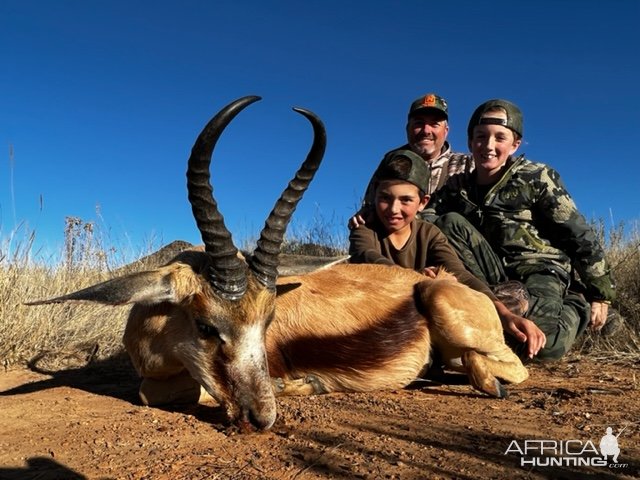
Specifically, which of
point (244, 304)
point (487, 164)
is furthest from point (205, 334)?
point (487, 164)

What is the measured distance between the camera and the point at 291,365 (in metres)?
4.47

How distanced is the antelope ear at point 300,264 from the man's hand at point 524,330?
5.22ft

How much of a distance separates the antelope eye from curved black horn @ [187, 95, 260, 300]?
0.79 ft

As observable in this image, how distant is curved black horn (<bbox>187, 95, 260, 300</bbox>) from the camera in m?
3.63

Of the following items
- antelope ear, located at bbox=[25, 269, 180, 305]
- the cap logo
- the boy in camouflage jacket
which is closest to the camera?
antelope ear, located at bbox=[25, 269, 180, 305]

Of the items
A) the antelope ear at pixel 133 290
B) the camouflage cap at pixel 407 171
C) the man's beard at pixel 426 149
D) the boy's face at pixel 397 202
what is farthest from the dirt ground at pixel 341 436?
the man's beard at pixel 426 149

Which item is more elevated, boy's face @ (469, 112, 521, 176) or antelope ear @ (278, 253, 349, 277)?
boy's face @ (469, 112, 521, 176)

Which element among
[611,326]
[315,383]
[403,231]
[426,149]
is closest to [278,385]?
[315,383]

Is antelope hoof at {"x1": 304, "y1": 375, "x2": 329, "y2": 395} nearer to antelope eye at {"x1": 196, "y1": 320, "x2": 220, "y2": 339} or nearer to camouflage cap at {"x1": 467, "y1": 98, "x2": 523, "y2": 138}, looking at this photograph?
antelope eye at {"x1": 196, "y1": 320, "x2": 220, "y2": 339}

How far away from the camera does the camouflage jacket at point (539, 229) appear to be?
6.04 meters

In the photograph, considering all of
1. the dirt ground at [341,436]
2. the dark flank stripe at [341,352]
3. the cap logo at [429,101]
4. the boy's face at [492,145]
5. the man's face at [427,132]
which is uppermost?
the cap logo at [429,101]

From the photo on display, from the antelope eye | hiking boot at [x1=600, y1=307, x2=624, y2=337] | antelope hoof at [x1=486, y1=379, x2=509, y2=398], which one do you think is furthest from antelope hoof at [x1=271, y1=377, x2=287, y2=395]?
hiking boot at [x1=600, y1=307, x2=624, y2=337]

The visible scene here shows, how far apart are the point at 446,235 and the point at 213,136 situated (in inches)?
139

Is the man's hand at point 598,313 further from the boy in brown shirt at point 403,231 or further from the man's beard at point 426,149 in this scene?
the man's beard at point 426,149
